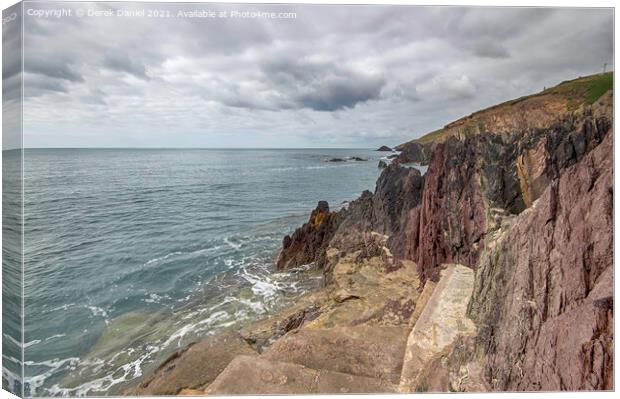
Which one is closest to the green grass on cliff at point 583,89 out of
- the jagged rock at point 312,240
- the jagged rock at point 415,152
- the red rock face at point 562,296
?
the red rock face at point 562,296

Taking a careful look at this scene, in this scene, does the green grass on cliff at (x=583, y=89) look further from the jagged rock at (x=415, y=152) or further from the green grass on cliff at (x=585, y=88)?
the jagged rock at (x=415, y=152)

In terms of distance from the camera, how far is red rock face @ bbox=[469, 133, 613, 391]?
564cm

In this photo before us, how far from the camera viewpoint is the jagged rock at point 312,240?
13.0 metres

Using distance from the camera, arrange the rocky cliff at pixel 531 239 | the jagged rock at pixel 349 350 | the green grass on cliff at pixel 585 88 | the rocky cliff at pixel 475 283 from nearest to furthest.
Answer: the rocky cliff at pixel 531 239 → the rocky cliff at pixel 475 283 → the green grass on cliff at pixel 585 88 → the jagged rock at pixel 349 350

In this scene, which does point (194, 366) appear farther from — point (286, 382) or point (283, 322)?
point (283, 322)

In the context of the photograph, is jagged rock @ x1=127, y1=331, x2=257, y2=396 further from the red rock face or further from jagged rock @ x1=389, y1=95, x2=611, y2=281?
jagged rock @ x1=389, y1=95, x2=611, y2=281

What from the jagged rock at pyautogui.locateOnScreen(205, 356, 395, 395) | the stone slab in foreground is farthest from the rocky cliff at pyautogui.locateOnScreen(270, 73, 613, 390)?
the jagged rock at pyautogui.locateOnScreen(205, 356, 395, 395)

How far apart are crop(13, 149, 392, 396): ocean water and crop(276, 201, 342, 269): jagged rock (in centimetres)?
57

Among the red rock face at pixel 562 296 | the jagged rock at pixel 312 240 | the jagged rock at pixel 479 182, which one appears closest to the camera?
the red rock face at pixel 562 296

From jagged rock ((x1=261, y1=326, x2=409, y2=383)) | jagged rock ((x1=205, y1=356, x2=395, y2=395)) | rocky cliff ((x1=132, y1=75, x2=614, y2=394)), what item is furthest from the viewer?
jagged rock ((x1=261, y1=326, x2=409, y2=383))

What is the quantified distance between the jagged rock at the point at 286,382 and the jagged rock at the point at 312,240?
20.8 feet

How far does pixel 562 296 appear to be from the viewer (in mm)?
6000

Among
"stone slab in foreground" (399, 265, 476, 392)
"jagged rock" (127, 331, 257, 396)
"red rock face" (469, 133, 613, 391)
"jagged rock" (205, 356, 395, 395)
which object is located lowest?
"jagged rock" (127, 331, 257, 396)

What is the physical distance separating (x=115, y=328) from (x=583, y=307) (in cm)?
1143
